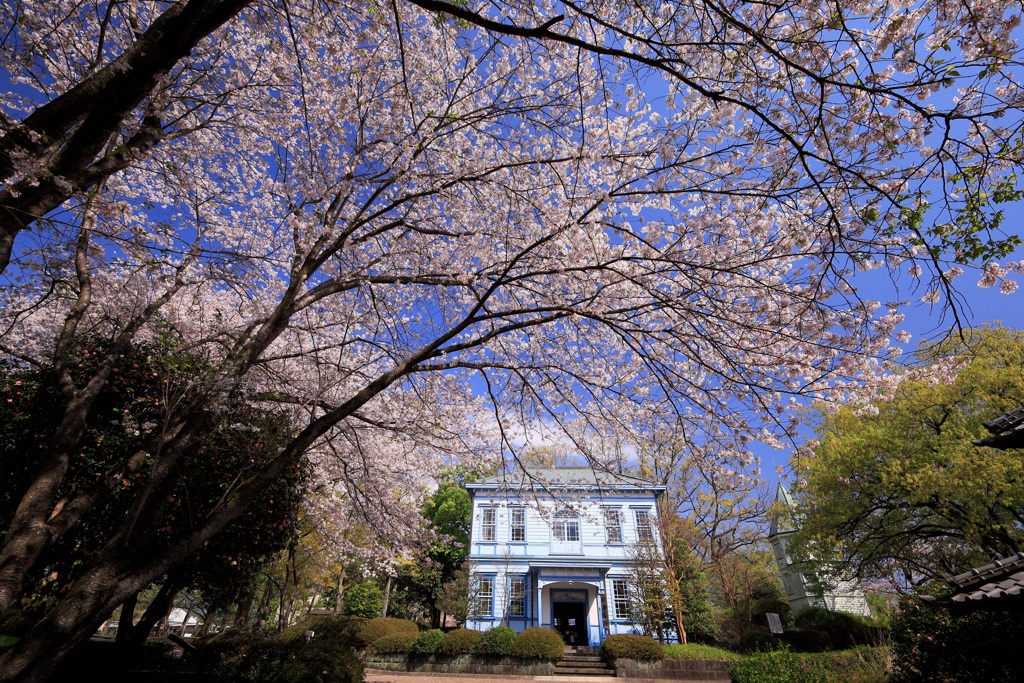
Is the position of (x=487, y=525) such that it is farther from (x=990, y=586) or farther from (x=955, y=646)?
(x=990, y=586)

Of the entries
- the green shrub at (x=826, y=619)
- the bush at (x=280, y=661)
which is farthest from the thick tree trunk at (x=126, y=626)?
the green shrub at (x=826, y=619)

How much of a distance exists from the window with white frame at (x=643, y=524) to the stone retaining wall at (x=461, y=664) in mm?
7116

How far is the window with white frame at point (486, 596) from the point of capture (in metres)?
20.6

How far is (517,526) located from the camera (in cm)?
2227

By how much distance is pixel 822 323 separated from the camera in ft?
16.0

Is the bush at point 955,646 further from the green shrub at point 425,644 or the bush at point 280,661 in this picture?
the green shrub at point 425,644

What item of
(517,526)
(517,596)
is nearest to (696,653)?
(517,596)

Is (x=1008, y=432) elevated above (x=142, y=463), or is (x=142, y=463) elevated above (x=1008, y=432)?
(x=142, y=463)

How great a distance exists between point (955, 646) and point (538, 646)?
38.7ft

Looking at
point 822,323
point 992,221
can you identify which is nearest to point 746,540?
point 822,323

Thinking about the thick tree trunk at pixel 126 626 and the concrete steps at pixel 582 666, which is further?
the concrete steps at pixel 582 666

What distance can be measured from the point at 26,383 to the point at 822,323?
11.2 metres

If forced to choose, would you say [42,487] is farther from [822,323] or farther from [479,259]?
[822,323]

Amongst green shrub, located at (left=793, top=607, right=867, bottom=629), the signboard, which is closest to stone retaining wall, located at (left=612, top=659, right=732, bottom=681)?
the signboard
